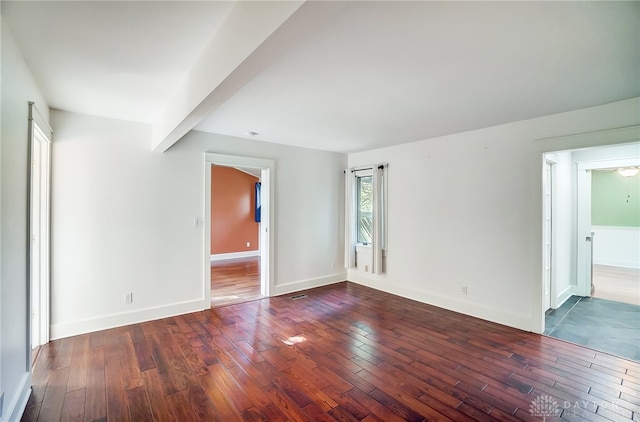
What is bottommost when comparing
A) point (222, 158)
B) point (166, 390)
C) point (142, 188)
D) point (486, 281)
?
point (166, 390)

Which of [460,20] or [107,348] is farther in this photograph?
[107,348]

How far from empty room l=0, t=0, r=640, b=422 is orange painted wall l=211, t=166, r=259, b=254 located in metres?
2.79

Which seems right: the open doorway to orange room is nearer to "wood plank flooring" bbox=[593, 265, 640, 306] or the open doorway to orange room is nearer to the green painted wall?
"wood plank flooring" bbox=[593, 265, 640, 306]

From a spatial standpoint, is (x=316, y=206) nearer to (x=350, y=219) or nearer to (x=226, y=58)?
(x=350, y=219)

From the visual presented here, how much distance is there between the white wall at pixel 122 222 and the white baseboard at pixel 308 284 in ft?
4.05

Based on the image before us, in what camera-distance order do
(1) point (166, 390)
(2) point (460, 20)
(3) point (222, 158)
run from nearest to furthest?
(2) point (460, 20) → (1) point (166, 390) → (3) point (222, 158)

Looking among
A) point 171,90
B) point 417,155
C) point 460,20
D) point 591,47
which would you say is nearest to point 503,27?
point 460,20

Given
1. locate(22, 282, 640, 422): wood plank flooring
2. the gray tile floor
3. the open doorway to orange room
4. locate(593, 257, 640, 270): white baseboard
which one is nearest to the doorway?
the gray tile floor

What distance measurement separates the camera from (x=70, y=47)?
6.20ft

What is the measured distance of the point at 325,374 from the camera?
2.41 meters

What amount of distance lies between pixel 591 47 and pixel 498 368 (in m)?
2.48

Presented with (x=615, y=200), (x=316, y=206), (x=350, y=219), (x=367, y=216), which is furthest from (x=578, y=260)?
(x=316, y=206)

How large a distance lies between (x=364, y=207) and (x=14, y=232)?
14.9 ft

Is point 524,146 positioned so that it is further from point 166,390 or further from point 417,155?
point 166,390
